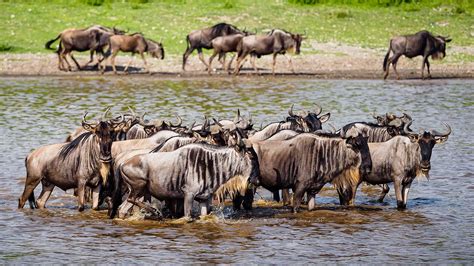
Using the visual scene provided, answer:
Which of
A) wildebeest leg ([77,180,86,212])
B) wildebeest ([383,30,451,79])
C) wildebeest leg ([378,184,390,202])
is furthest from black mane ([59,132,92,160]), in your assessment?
wildebeest ([383,30,451,79])

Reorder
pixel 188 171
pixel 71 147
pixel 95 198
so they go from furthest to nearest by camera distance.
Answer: pixel 95 198, pixel 71 147, pixel 188 171

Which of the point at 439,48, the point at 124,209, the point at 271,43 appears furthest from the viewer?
the point at 271,43

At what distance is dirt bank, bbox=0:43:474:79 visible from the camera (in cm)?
2625

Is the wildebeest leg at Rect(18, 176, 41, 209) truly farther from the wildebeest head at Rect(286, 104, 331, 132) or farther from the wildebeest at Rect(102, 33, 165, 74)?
the wildebeest at Rect(102, 33, 165, 74)

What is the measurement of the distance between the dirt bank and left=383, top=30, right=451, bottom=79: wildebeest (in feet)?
1.89

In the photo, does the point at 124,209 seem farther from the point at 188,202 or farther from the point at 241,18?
the point at 241,18

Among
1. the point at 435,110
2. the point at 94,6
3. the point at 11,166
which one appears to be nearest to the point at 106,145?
the point at 11,166

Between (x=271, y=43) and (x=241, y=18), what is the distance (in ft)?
14.0

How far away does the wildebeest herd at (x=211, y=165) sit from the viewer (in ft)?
35.2

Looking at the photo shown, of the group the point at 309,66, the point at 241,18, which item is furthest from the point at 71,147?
the point at 241,18

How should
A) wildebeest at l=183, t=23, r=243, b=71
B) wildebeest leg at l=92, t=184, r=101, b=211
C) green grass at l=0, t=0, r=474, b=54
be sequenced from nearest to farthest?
wildebeest leg at l=92, t=184, r=101, b=211
wildebeest at l=183, t=23, r=243, b=71
green grass at l=0, t=0, r=474, b=54

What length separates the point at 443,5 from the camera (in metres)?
32.9

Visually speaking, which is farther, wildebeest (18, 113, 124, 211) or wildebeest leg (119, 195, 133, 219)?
wildebeest (18, 113, 124, 211)

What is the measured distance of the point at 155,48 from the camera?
26.1 meters
